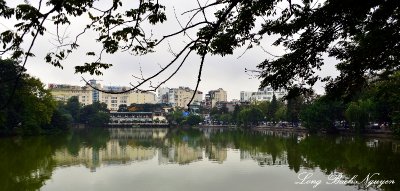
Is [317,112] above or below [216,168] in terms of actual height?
above

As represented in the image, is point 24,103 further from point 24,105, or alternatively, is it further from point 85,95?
point 85,95

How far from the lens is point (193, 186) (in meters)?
12.9

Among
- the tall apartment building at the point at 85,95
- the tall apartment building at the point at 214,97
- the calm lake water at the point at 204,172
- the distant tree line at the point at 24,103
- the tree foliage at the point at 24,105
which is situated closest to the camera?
the calm lake water at the point at 204,172

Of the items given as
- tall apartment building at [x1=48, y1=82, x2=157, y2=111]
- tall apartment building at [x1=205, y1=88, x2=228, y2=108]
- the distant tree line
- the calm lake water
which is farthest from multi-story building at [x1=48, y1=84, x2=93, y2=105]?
the calm lake water

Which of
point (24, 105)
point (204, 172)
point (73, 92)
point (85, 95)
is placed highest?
point (73, 92)

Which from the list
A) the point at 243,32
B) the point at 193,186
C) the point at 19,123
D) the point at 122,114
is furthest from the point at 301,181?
the point at 122,114

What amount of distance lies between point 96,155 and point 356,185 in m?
14.3

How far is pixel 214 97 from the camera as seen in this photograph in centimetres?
13162

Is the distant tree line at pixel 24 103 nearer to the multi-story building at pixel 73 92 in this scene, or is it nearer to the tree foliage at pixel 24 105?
the tree foliage at pixel 24 105

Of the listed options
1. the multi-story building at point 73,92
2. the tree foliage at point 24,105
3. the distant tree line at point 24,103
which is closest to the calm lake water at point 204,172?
the distant tree line at point 24,103

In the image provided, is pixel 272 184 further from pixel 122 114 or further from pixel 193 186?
pixel 122 114

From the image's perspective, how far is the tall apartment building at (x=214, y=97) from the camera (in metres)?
120

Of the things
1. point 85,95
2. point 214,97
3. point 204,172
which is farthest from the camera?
point 214,97

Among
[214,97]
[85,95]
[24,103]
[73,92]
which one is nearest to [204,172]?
[24,103]
